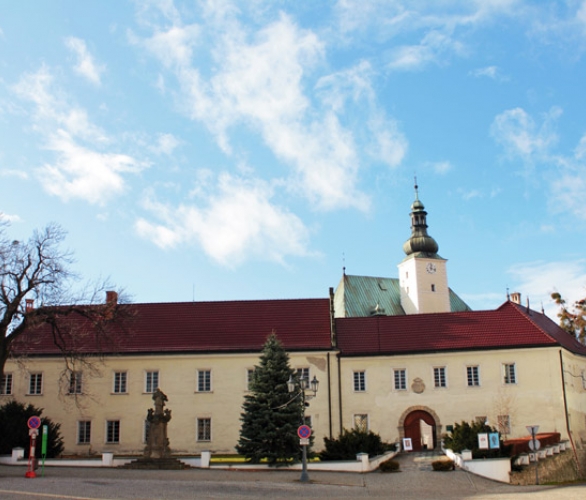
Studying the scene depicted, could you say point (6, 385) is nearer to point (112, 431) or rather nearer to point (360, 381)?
point (112, 431)

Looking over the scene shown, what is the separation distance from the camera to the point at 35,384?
42750 mm

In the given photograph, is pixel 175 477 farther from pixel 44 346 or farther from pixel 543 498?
pixel 44 346

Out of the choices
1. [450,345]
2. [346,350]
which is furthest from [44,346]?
[450,345]

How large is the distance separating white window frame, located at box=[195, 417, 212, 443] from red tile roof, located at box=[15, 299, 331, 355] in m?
3.90

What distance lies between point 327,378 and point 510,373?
10.3 m

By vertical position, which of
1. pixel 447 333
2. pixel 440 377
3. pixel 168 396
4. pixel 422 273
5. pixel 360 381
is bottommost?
pixel 168 396

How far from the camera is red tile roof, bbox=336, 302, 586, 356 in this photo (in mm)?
42125

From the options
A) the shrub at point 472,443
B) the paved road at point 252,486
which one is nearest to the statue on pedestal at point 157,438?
the paved road at point 252,486

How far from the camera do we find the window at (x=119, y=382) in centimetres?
4225

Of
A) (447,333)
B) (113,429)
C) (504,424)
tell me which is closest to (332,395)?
(447,333)

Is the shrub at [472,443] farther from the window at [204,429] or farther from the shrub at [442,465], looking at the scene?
the window at [204,429]

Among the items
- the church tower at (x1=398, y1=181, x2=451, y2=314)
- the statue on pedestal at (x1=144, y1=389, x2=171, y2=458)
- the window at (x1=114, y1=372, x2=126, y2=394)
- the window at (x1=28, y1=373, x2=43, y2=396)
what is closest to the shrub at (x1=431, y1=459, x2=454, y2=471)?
the statue on pedestal at (x1=144, y1=389, x2=171, y2=458)

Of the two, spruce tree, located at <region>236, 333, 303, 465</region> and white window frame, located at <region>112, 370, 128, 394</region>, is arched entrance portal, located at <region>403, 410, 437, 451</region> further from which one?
white window frame, located at <region>112, 370, 128, 394</region>

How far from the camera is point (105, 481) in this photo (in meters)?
25.3
